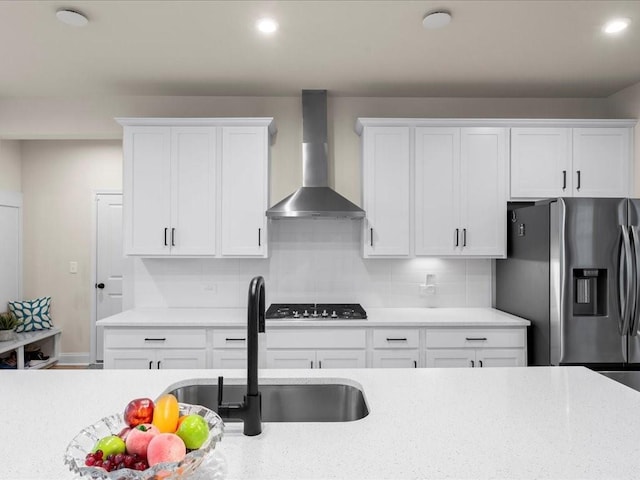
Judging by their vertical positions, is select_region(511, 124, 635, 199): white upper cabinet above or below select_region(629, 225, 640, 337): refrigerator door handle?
above

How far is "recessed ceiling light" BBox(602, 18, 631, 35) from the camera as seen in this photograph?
7.80 feet

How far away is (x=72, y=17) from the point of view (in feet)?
7.55

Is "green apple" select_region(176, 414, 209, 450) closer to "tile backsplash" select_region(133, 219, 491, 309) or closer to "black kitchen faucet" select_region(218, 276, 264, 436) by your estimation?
"black kitchen faucet" select_region(218, 276, 264, 436)

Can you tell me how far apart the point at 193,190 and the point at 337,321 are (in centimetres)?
148

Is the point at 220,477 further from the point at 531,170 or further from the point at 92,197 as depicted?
the point at 92,197

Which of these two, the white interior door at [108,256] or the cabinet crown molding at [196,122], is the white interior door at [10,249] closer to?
the white interior door at [108,256]

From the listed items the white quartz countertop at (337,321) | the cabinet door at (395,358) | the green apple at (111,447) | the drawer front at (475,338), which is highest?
the green apple at (111,447)

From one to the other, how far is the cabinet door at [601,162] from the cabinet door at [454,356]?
4.99ft

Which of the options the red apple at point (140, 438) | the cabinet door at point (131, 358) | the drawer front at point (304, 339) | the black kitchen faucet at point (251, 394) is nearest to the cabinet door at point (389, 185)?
the drawer front at point (304, 339)

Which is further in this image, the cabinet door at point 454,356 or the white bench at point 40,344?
the white bench at point 40,344

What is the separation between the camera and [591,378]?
1638 millimetres

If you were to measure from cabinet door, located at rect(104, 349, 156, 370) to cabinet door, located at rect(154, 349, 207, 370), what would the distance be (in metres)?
0.05

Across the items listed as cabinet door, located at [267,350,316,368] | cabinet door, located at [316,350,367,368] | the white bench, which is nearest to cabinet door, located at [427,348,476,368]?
cabinet door, located at [316,350,367,368]

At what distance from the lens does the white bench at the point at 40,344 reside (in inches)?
167
